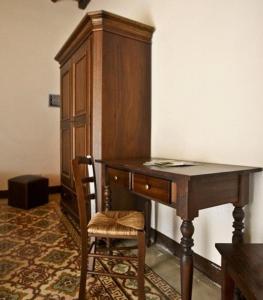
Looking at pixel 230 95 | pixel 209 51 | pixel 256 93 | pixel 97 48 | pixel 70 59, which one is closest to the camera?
pixel 256 93

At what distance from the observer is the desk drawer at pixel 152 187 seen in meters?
1.31

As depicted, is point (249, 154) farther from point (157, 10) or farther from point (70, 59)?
point (70, 59)

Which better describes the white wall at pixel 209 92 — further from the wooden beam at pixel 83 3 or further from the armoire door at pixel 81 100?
the wooden beam at pixel 83 3

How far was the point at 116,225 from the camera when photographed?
4.71 feet

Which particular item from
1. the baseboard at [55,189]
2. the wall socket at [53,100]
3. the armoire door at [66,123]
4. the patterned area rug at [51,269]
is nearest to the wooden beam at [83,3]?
the wall socket at [53,100]

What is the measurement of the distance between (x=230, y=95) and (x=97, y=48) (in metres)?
1.16

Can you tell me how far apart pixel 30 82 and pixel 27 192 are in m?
1.86

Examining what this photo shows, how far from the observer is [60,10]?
13.8 ft

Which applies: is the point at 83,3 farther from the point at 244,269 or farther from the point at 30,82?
the point at 244,269

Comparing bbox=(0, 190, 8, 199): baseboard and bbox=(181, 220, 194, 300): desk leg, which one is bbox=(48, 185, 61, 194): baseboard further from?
bbox=(181, 220, 194, 300): desk leg

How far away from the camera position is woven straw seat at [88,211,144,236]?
4.55 ft

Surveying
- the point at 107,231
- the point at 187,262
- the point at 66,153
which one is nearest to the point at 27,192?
the point at 66,153

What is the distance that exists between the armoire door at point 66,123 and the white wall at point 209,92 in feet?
3.28

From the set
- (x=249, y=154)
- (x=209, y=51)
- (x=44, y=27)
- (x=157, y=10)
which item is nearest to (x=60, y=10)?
(x=44, y=27)
